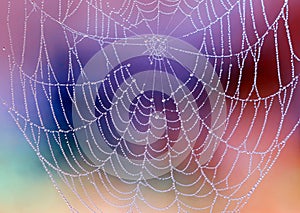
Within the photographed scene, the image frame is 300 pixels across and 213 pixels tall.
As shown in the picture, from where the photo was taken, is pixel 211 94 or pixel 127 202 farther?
pixel 127 202

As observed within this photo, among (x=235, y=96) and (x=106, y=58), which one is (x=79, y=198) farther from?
(x=235, y=96)

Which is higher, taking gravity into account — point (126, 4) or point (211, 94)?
point (126, 4)

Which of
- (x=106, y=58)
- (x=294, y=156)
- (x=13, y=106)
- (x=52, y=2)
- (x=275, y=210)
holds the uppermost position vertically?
(x=52, y=2)

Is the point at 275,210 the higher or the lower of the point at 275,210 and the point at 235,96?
the lower

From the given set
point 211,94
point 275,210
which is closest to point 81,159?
point 211,94

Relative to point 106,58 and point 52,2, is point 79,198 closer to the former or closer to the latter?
point 106,58

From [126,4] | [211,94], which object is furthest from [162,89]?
[126,4]
